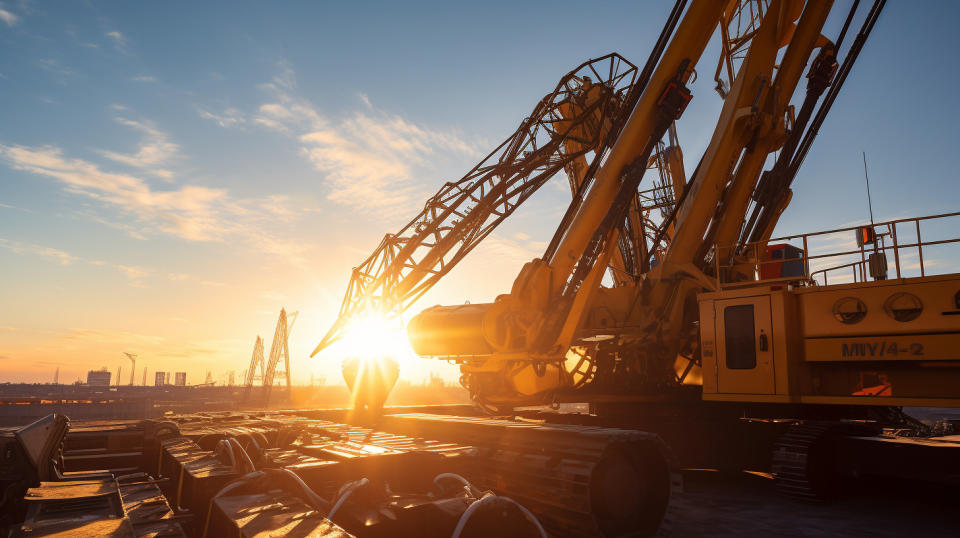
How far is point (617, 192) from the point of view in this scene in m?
11.4

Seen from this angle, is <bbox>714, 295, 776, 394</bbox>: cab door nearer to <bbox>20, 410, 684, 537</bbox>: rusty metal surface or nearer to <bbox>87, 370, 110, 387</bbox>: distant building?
<bbox>20, 410, 684, 537</bbox>: rusty metal surface

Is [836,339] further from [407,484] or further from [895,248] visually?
[407,484]

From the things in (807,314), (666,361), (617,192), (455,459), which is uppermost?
(617,192)

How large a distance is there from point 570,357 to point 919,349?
6.13 metres

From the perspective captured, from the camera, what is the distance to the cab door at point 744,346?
8.32m

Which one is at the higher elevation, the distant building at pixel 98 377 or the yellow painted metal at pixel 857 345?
the yellow painted metal at pixel 857 345

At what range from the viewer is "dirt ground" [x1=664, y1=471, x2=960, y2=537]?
7.15m

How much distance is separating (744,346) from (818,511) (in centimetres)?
250

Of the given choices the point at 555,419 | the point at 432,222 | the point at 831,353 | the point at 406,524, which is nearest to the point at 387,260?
the point at 432,222

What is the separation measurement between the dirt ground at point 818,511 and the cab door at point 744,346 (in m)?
1.73

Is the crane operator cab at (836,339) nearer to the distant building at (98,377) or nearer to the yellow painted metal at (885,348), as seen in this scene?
the yellow painted metal at (885,348)

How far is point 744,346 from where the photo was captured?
8.68m

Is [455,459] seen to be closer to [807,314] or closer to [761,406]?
[807,314]

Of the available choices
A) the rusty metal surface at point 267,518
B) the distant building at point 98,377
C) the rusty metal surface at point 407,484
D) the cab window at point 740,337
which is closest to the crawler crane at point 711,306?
the cab window at point 740,337
